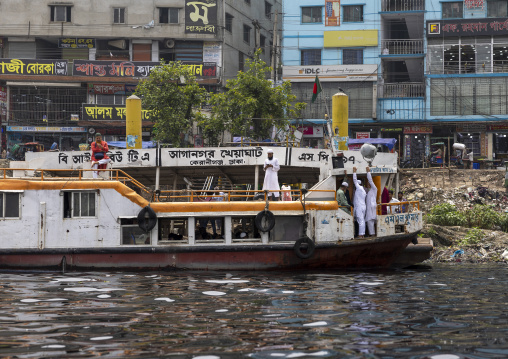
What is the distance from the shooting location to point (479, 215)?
2253cm

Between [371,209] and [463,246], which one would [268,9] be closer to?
[463,246]

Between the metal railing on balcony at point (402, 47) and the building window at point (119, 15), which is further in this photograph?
the building window at point (119, 15)

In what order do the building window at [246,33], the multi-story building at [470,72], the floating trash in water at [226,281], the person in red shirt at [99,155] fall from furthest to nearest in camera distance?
the building window at [246,33], the multi-story building at [470,72], the person in red shirt at [99,155], the floating trash in water at [226,281]

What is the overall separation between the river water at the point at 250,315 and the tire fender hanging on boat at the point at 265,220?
991 millimetres

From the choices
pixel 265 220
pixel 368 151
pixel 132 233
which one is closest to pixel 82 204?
pixel 132 233

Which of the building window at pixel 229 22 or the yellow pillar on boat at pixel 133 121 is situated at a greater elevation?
the building window at pixel 229 22

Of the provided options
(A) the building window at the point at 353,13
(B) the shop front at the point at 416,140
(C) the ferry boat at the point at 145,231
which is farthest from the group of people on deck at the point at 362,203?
(A) the building window at the point at 353,13

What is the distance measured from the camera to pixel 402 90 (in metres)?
37.9

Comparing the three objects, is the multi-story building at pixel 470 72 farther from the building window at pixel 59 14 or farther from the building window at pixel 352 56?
the building window at pixel 59 14

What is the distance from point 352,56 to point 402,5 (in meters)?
4.12

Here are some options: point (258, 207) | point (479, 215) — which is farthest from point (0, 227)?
point (479, 215)

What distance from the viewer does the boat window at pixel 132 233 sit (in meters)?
14.2

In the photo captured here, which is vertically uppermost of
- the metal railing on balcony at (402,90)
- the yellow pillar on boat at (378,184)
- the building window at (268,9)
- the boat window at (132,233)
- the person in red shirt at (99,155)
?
the building window at (268,9)

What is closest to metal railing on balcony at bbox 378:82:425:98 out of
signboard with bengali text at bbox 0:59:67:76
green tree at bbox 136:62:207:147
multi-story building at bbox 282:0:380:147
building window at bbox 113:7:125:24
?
multi-story building at bbox 282:0:380:147
